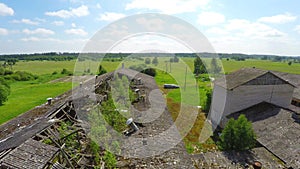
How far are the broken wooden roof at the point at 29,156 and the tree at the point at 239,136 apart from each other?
863 centimetres

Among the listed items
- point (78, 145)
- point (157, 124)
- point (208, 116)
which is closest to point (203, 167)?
point (157, 124)

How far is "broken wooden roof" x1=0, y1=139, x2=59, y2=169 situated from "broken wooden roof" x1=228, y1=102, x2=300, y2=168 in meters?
9.60

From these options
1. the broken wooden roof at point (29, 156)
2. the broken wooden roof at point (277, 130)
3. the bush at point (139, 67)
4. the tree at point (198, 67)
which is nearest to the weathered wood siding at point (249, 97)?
the broken wooden roof at point (277, 130)

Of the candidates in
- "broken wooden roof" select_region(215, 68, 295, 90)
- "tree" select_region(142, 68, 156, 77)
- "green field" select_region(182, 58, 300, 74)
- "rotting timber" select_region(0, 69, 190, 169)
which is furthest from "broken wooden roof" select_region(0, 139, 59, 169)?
"green field" select_region(182, 58, 300, 74)

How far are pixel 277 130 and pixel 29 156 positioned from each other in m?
12.2

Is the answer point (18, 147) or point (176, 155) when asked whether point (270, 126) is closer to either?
point (176, 155)

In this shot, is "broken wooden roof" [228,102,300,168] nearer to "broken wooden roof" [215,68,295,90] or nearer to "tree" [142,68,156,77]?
"broken wooden roof" [215,68,295,90]

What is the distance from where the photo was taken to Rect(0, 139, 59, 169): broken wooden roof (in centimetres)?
431

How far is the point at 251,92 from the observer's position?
1418 centimetres

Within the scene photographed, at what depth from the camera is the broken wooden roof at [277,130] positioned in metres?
9.12

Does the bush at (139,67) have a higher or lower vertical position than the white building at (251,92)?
higher

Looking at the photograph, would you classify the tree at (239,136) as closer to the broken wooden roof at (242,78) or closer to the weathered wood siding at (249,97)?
the weathered wood siding at (249,97)

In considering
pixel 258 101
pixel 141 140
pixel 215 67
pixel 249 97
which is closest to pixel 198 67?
pixel 215 67

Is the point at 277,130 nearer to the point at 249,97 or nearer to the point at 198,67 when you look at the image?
the point at 249,97
